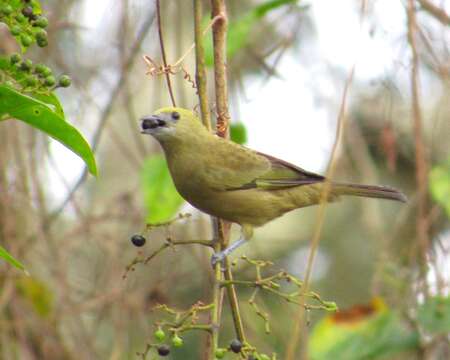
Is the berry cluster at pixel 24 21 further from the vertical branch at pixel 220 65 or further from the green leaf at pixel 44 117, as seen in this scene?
the vertical branch at pixel 220 65

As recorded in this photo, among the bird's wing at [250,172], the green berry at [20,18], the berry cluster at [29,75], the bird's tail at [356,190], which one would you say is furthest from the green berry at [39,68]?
the bird's tail at [356,190]

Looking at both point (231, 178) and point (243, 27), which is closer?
point (231, 178)

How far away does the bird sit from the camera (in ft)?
8.88

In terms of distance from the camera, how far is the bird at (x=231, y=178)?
271 cm

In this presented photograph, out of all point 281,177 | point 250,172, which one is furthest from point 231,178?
point 281,177

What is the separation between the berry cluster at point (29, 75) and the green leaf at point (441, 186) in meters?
1.92

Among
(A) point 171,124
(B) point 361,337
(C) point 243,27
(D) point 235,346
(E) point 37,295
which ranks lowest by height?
(D) point 235,346

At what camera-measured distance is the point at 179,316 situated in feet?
6.20

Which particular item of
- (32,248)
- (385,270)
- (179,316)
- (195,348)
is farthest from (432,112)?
(179,316)

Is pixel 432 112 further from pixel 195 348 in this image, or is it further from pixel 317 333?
pixel 317 333

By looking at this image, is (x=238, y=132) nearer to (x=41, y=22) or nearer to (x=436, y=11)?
(x=436, y=11)

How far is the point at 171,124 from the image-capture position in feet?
8.76

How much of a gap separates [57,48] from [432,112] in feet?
9.29

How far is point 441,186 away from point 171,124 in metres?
1.23
